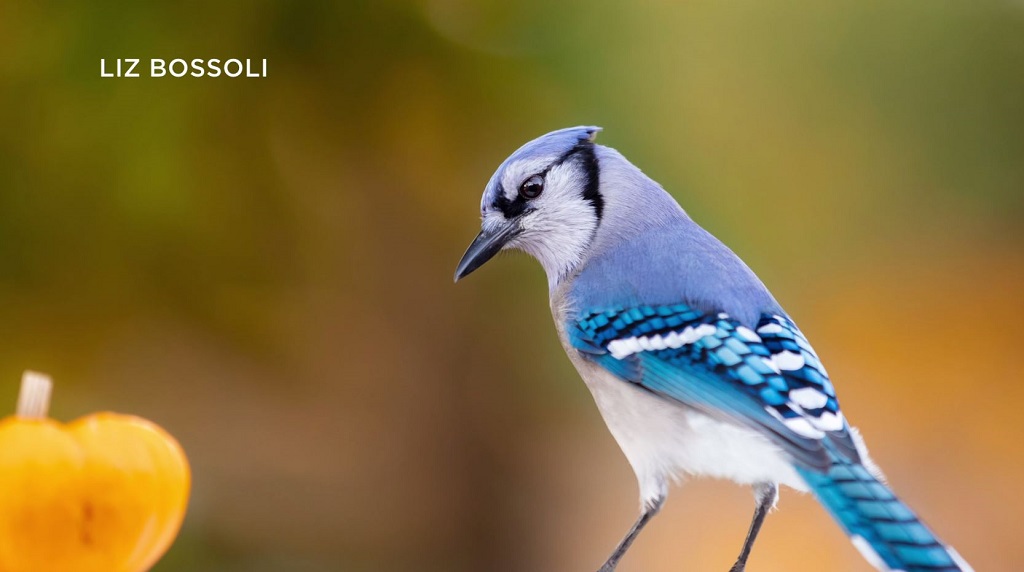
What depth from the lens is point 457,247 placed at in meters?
1.92

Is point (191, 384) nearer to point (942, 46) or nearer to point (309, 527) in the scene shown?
point (309, 527)

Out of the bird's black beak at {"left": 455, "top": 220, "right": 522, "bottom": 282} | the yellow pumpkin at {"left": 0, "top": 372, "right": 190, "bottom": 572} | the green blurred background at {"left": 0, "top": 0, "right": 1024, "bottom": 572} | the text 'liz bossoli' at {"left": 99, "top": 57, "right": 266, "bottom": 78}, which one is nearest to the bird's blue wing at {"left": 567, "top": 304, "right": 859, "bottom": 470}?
the bird's black beak at {"left": 455, "top": 220, "right": 522, "bottom": 282}

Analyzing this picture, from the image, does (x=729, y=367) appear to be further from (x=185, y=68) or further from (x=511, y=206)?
(x=185, y=68)

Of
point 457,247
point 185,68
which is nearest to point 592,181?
point 457,247

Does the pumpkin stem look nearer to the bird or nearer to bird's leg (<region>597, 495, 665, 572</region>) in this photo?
the bird

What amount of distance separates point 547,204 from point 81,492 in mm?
536

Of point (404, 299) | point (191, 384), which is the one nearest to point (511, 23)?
point (404, 299)

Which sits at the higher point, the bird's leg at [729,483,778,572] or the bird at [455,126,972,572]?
the bird at [455,126,972,572]

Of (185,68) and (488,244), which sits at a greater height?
(185,68)

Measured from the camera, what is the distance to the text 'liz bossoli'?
5.90ft

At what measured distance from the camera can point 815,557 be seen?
1.64 meters

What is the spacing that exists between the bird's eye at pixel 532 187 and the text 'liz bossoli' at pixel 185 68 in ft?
3.39

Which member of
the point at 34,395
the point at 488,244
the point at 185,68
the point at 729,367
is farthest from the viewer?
the point at 185,68

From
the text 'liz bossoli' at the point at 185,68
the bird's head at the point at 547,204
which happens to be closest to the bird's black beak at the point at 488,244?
the bird's head at the point at 547,204
